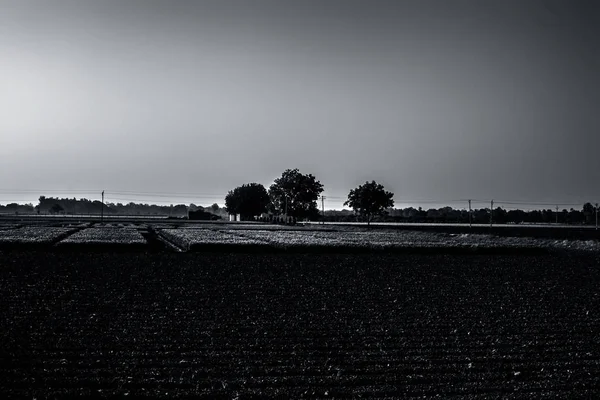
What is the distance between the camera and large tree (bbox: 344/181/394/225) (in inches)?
5074

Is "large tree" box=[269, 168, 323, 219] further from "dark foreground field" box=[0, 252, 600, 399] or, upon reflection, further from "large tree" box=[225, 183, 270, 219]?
"dark foreground field" box=[0, 252, 600, 399]

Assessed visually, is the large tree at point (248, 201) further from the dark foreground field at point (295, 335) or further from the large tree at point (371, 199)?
the dark foreground field at point (295, 335)

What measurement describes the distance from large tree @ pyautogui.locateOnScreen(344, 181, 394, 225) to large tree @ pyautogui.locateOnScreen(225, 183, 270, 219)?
84.7ft

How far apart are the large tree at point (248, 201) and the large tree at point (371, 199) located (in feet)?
84.7

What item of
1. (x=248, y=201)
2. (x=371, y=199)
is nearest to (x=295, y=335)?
(x=371, y=199)

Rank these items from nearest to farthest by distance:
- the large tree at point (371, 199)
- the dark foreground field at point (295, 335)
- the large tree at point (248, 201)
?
the dark foreground field at point (295, 335) < the large tree at point (371, 199) < the large tree at point (248, 201)

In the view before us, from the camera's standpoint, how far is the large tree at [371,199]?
12888 cm

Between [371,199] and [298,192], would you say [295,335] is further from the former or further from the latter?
[298,192]

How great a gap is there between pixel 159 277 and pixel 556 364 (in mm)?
13498

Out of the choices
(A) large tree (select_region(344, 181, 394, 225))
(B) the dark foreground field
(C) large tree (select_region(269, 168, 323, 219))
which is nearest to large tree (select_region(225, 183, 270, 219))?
(C) large tree (select_region(269, 168, 323, 219))

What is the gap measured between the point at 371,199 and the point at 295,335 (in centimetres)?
11816

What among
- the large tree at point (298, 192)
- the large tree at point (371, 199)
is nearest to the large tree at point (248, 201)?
the large tree at point (298, 192)

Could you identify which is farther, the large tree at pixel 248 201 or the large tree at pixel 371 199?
the large tree at pixel 248 201

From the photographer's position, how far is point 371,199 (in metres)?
129
